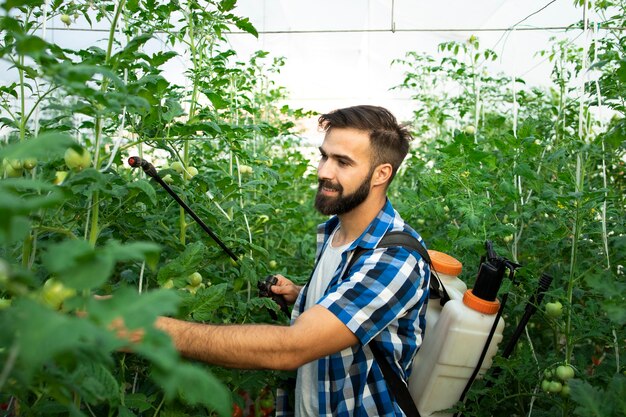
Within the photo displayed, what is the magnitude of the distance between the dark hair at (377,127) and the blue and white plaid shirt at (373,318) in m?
0.26

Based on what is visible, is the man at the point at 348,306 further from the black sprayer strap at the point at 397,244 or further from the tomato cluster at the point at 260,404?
the tomato cluster at the point at 260,404

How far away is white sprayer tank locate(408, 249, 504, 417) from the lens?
70.9 inches

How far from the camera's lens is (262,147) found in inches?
183

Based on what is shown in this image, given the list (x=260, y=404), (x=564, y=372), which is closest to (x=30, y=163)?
A: (x=564, y=372)

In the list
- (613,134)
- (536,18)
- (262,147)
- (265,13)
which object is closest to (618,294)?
(613,134)

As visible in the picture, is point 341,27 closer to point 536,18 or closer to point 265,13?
point 265,13

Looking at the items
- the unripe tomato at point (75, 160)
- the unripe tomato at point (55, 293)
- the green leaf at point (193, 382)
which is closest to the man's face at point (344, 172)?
the unripe tomato at point (75, 160)

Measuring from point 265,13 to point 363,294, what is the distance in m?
6.49

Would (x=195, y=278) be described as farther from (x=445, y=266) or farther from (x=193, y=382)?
→ (x=193, y=382)

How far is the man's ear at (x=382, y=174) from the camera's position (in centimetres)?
212

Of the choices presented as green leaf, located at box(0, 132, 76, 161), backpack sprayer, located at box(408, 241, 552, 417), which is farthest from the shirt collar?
green leaf, located at box(0, 132, 76, 161)

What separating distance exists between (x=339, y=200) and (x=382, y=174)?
202 millimetres

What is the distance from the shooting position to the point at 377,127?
2158 mm

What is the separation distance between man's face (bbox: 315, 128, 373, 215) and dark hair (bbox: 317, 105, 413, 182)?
27 mm
